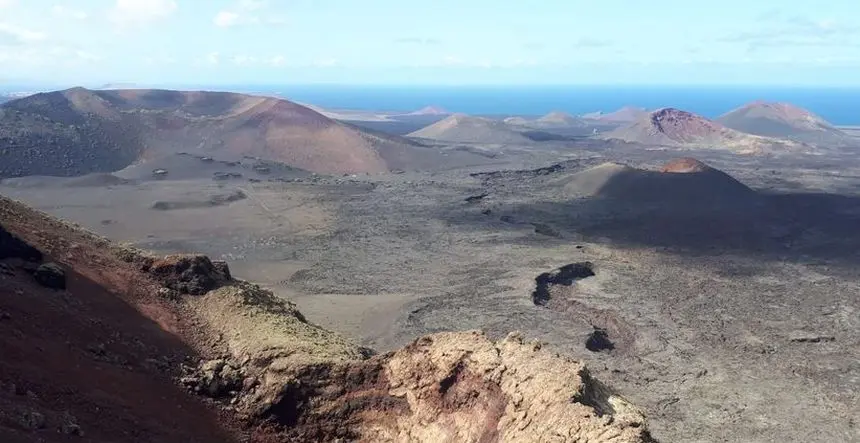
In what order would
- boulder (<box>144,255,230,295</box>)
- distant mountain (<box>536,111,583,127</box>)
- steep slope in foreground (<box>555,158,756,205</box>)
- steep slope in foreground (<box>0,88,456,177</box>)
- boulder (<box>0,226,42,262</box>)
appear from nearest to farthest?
boulder (<box>0,226,42,262</box>), boulder (<box>144,255,230,295</box>), steep slope in foreground (<box>555,158,756,205</box>), steep slope in foreground (<box>0,88,456,177</box>), distant mountain (<box>536,111,583,127</box>)

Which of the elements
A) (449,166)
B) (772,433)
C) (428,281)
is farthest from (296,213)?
(772,433)

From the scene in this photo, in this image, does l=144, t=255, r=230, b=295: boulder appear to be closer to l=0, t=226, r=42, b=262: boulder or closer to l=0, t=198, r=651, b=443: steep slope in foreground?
l=0, t=198, r=651, b=443: steep slope in foreground

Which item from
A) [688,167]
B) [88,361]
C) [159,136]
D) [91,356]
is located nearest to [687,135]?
[688,167]

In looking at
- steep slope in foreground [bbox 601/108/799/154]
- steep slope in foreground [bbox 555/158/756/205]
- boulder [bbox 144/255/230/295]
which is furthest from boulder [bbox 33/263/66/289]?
steep slope in foreground [bbox 601/108/799/154]

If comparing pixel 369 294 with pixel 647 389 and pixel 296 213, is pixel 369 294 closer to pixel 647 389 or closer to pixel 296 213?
pixel 647 389

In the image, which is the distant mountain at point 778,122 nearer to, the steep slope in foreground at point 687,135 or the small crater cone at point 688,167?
the steep slope in foreground at point 687,135

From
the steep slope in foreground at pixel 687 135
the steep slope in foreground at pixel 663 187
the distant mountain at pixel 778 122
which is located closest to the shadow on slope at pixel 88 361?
the steep slope in foreground at pixel 663 187
